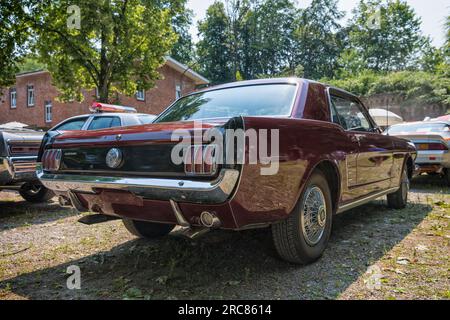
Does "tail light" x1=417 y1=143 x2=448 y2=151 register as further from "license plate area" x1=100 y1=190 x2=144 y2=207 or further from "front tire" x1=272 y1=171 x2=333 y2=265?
"license plate area" x1=100 y1=190 x2=144 y2=207

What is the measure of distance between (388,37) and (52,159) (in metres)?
50.7

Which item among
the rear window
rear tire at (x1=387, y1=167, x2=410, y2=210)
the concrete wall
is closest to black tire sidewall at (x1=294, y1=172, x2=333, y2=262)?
rear tire at (x1=387, y1=167, x2=410, y2=210)

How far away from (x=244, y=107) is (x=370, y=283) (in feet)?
5.69

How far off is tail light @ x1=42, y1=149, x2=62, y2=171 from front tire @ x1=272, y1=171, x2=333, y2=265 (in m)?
1.87

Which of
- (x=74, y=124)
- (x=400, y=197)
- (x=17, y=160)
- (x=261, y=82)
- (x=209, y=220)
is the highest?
(x=261, y=82)

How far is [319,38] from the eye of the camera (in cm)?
4934

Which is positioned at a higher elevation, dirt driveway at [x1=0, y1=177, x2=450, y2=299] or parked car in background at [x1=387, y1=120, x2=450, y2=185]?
parked car in background at [x1=387, y1=120, x2=450, y2=185]

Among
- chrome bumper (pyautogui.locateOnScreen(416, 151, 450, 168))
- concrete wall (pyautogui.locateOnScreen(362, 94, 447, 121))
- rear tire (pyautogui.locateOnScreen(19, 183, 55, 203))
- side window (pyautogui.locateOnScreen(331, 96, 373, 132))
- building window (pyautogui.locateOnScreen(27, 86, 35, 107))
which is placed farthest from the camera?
concrete wall (pyautogui.locateOnScreen(362, 94, 447, 121))

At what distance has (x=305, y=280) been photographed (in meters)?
2.77

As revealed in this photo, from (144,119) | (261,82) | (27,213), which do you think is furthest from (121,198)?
(144,119)

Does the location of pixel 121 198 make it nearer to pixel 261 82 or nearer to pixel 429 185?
pixel 261 82

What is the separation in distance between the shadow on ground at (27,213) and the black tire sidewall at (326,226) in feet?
12.7

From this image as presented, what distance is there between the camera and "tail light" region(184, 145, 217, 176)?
2.23 m
